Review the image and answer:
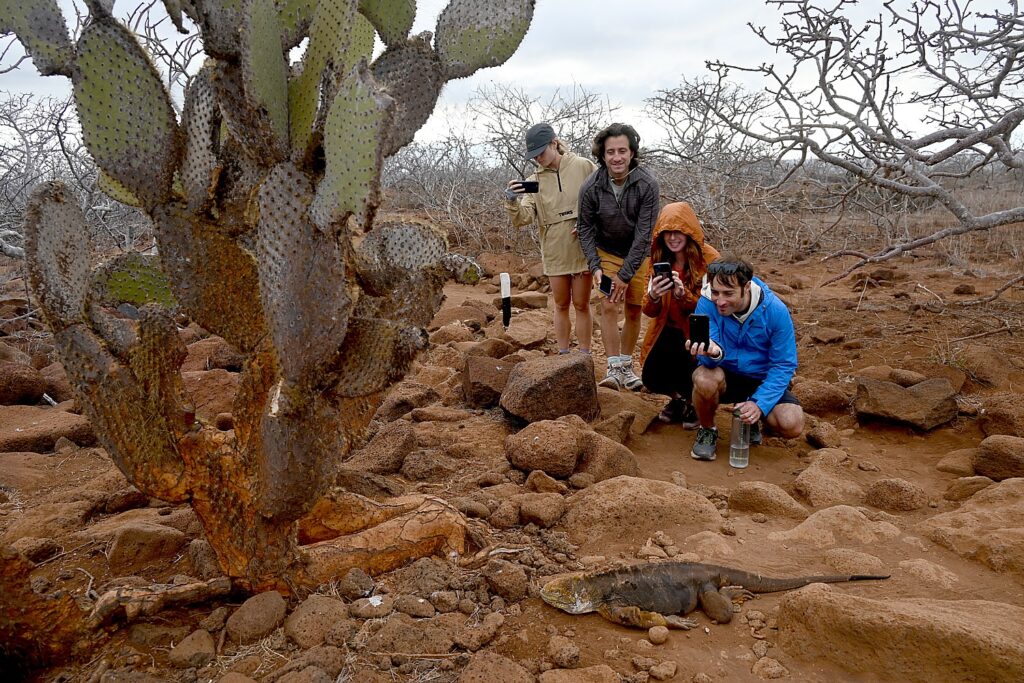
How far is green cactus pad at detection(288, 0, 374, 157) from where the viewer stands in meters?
2.21

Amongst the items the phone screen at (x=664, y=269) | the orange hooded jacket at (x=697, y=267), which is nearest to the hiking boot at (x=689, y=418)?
the orange hooded jacket at (x=697, y=267)

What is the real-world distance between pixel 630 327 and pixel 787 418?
1432 millimetres

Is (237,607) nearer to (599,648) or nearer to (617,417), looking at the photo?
(599,648)

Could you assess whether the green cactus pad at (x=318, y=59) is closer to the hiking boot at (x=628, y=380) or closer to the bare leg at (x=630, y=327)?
the bare leg at (x=630, y=327)

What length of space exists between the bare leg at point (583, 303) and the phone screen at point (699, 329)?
1.23 meters

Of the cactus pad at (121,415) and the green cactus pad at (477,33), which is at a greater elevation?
the green cactus pad at (477,33)

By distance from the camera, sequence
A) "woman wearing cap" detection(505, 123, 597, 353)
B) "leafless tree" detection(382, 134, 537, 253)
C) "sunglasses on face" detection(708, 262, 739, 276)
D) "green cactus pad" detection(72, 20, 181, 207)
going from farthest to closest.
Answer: "leafless tree" detection(382, 134, 537, 253)
"woman wearing cap" detection(505, 123, 597, 353)
"sunglasses on face" detection(708, 262, 739, 276)
"green cactus pad" detection(72, 20, 181, 207)

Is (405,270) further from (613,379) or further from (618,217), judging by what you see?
(613,379)

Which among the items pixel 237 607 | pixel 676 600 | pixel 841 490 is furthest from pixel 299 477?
pixel 841 490

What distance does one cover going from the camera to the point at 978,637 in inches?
78.3

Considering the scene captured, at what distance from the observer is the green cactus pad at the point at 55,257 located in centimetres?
226

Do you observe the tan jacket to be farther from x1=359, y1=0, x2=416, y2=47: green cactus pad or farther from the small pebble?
the small pebble

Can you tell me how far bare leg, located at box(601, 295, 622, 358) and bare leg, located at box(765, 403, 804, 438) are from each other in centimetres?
137

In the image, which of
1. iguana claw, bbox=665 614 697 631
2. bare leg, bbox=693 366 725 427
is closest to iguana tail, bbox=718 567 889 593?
iguana claw, bbox=665 614 697 631
